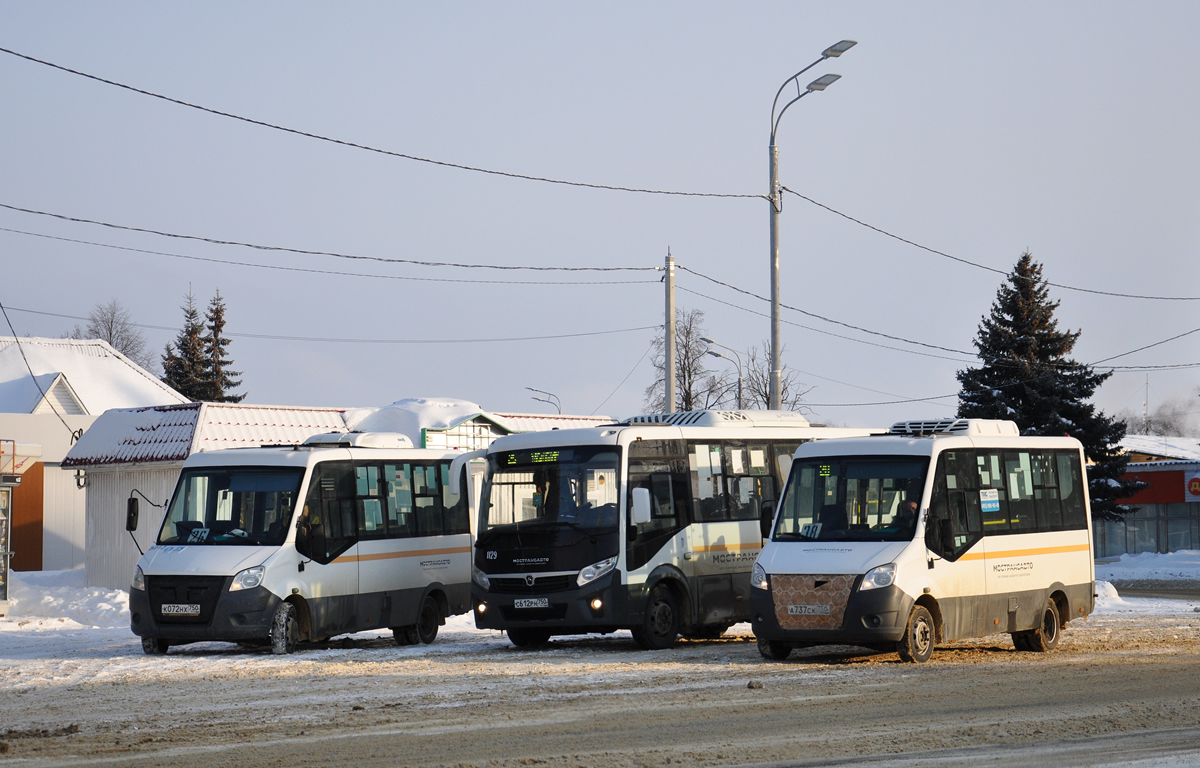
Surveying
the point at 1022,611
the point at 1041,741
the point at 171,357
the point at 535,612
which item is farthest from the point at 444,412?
the point at 171,357

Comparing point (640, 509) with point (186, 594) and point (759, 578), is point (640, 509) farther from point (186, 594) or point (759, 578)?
point (186, 594)

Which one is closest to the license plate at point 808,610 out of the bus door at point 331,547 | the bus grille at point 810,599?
the bus grille at point 810,599

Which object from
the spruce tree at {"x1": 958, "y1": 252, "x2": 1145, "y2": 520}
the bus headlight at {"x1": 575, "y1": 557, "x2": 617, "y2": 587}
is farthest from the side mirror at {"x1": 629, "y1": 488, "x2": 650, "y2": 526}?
the spruce tree at {"x1": 958, "y1": 252, "x2": 1145, "y2": 520}

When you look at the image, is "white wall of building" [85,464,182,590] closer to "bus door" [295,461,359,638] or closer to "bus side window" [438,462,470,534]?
"bus side window" [438,462,470,534]

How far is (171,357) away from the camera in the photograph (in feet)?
274

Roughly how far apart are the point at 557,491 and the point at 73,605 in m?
14.0

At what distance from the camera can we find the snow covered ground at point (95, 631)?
61.0ft

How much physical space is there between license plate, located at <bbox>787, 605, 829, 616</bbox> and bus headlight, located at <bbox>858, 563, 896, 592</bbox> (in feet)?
1.52

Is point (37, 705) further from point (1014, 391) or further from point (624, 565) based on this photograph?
point (1014, 391)

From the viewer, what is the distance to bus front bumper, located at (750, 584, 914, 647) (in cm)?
1552

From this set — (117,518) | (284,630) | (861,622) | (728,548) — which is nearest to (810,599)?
(861,622)

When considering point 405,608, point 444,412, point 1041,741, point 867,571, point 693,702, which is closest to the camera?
point 1041,741

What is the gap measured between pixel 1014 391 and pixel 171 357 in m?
50.3

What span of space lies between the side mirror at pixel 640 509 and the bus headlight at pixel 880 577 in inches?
137
